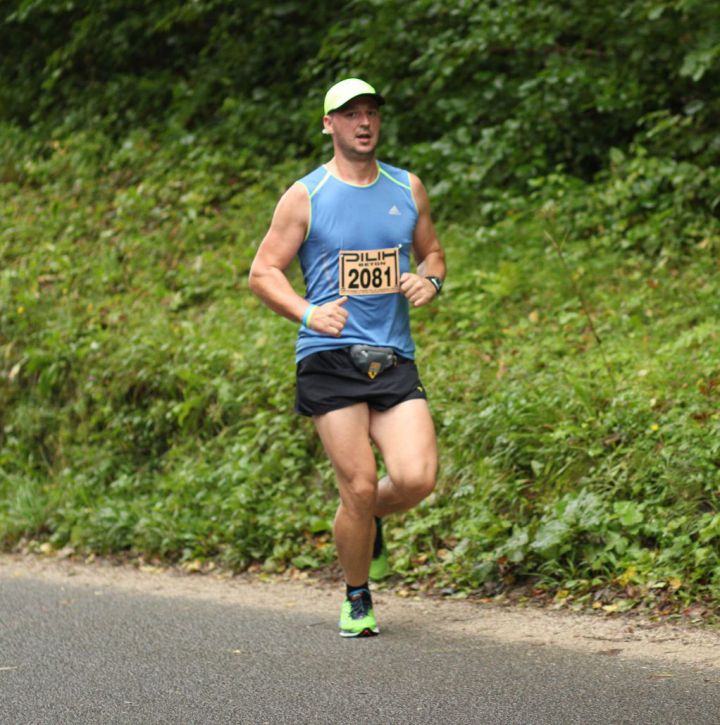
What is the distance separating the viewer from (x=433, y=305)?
10.6 m

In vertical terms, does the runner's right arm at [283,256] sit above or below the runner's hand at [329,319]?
above

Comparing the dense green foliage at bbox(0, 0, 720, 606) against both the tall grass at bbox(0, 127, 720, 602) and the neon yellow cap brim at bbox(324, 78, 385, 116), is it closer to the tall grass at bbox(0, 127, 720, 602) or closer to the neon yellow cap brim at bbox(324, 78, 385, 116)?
the tall grass at bbox(0, 127, 720, 602)

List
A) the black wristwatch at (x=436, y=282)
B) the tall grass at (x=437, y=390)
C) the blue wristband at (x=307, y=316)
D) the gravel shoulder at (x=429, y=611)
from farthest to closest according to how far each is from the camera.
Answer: the tall grass at (x=437, y=390), the black wristwatch at (x=436, y=282), the blue wristband at (x=307, y=316), the gravel shoulder at (x=429, y=611)

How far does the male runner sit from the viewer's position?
5.84 m

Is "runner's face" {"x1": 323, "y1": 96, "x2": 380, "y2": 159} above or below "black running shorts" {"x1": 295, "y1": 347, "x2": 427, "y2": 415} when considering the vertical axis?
above

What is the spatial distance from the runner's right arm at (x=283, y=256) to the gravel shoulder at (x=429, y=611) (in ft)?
5.23

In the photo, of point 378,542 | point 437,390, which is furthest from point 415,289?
point 437,390

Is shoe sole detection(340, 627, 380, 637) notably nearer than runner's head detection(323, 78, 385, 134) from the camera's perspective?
No

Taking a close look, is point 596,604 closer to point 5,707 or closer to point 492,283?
point 5,707

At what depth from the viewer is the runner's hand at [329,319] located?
570 centimetres

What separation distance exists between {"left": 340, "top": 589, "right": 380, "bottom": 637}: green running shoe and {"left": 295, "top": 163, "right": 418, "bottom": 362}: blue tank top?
3.65 ft

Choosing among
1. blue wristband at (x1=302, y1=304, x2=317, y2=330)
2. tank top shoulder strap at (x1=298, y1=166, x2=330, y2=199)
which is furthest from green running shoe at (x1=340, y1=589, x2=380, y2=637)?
tank top shoulder strap at (x1=298, y1=166, x2=330, y2=199)

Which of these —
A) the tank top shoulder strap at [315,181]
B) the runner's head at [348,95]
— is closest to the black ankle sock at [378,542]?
the tank top shoulder strap at [315,181]

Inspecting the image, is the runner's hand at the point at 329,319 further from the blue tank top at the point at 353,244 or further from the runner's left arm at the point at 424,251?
the runner's left arm at the point at 424,251
